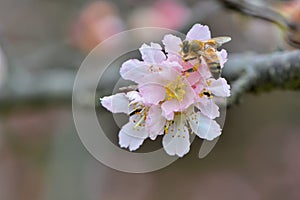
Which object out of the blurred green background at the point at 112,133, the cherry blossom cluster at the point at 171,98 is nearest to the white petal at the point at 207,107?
the cherry blossom cluster at the point at 171,98

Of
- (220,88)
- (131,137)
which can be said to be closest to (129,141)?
(131,137)

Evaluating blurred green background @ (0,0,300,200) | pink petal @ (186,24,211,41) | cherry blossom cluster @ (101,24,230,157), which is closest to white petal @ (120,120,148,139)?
cherry blossom cluster @ (101,24,230,157)

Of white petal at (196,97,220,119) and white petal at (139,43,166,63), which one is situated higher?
white petal at (139,43,166,63)

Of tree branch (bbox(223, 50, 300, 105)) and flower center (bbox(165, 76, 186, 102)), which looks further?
tree branch (bbox(223, 50, 300, 105))

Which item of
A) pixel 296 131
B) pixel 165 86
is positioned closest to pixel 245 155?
pixel 296 131

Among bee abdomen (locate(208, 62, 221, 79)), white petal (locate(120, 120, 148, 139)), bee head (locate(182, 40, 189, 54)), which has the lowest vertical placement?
white petal (locate(120, 120, 148, 139))

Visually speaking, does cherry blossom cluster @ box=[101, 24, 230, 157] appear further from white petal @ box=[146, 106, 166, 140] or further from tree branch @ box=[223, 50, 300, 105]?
tree branch @ box=[223, 50, 300, 105]

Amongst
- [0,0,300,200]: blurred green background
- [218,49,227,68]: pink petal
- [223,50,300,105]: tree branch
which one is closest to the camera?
[218,49,227,68]: pink petal

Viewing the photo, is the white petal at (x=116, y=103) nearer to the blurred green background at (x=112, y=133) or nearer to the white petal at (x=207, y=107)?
the white petal at (x=207, y=107)
